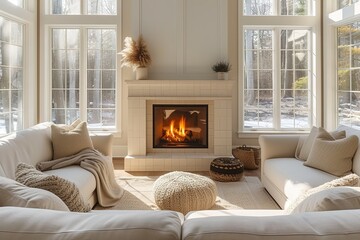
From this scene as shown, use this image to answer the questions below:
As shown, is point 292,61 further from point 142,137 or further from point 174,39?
point 142,137

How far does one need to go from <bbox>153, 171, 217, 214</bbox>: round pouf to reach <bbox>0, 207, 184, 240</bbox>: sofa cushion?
7.40ft

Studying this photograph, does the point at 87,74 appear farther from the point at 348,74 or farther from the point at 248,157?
the point at 348,74

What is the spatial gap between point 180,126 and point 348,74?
8.98 ft

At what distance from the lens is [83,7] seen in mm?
5945

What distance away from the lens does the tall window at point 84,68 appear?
598 cm

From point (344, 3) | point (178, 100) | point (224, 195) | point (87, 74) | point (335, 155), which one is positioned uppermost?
point (344, 3)

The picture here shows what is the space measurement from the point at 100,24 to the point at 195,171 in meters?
3.01

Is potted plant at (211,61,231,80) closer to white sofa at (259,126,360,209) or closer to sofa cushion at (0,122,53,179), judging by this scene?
white sofa at (259,126,360,209)

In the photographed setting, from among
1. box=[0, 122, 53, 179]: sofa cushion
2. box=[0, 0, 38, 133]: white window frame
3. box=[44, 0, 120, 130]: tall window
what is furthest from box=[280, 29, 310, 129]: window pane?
box=[0, 0, 38, 133]: white window frame

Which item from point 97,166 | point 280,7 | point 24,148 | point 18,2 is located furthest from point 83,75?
point 280,7

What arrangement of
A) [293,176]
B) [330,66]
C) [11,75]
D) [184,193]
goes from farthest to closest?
[330,66], [11,75], [184,193], [293,176]

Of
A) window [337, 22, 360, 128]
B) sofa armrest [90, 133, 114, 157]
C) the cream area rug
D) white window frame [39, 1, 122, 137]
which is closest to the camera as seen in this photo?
the cream area rug

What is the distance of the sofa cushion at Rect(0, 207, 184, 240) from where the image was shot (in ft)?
3.19

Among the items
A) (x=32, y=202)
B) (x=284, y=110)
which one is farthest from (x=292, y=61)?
(x=32, y=202)
